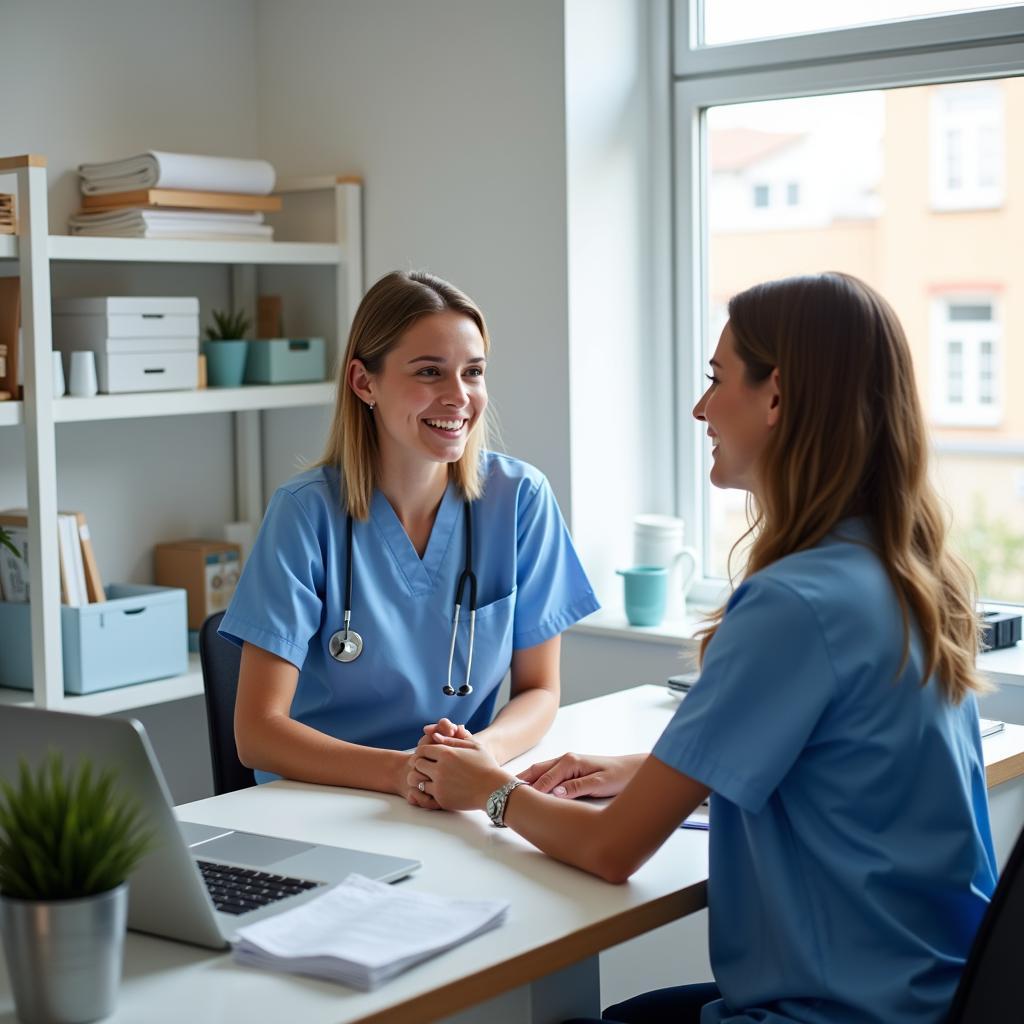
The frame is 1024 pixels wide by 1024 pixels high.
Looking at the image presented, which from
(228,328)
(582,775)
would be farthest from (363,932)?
(228,328)

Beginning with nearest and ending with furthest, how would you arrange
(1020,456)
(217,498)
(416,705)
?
(416,705)
(1020,456)
(217,498)

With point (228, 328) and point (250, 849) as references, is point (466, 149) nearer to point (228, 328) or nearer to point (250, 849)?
point (228, 328)

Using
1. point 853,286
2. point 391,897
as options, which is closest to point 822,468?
point 853,286

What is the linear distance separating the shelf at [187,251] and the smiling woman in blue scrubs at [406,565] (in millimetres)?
772

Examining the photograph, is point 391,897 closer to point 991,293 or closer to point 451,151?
point 991,293

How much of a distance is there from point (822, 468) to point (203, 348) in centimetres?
192

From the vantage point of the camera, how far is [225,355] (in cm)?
301

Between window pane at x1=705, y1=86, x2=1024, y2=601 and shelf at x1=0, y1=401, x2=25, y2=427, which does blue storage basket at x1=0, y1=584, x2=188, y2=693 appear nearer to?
shelf at x1=0, y1=401, x2=25, y2=427

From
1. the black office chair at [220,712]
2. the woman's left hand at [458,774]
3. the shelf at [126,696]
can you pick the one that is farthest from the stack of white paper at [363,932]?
the shelf at [126,696]

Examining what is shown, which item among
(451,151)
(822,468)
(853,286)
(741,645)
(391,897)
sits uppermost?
(451,151)

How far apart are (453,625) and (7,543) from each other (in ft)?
3.31

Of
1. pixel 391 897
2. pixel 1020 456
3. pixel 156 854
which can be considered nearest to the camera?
pixel 156 854

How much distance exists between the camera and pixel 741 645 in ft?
4.30

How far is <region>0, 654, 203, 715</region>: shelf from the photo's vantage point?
8.73 ft
